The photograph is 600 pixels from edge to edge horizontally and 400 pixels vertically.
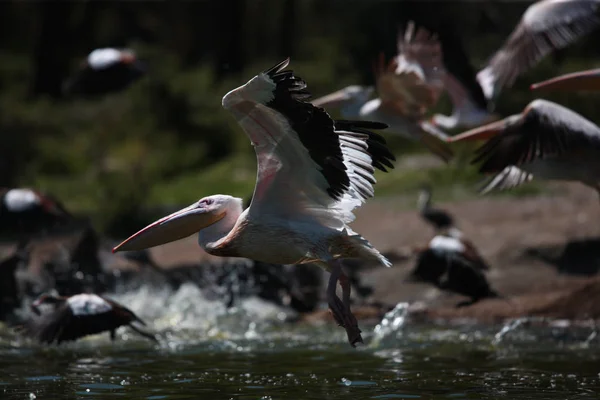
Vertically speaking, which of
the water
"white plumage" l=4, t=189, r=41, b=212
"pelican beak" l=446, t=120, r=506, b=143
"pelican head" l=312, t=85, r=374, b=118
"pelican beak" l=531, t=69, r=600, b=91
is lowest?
the water

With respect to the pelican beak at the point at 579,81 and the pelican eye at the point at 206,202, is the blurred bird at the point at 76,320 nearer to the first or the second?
the pelican eye at the point at 206,202

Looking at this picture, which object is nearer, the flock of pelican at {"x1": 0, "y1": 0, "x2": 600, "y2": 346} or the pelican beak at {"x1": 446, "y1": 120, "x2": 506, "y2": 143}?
the flock of pelican at {"x1": 0, "y1": 0, "x2": 600, "y2": 346}

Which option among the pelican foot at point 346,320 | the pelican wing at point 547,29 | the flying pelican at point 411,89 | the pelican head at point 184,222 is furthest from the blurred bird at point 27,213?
the pelican foot at point 346,320

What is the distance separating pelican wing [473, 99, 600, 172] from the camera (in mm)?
6516

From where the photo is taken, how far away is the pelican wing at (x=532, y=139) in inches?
257

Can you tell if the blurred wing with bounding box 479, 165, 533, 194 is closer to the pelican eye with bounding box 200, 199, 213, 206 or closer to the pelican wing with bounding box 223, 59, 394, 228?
the pelican wing with bounding box 223, 59, 394, 228

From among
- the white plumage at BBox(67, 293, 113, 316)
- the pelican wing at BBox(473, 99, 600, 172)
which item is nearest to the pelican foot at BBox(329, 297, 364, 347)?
the pelican wing at BBox(473, 99, 600, 172)

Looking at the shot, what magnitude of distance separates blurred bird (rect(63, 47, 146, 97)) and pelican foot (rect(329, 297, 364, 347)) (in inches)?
173

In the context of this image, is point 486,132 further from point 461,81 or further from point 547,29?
point 461,81

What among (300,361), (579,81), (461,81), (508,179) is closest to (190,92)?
(461,81)

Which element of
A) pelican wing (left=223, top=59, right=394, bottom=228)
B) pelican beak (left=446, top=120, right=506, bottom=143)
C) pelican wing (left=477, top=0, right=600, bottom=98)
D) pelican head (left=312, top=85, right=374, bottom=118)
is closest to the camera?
pelican wing (left=223, top=59, right=394, bottom=228)

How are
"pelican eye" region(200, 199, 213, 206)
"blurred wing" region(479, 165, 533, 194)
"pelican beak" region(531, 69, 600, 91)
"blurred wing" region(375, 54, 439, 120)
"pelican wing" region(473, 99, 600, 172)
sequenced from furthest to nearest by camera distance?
"blurred wing" region(375, 54, 439, 120) < "blurred wing" region(479, 165, 533, 194) < "pelican beak" region(531, 69, 600, 91) < "pelican wing" region(473, 99, 600, 172) < "pelican eye" region(200, 199, 213, 206)

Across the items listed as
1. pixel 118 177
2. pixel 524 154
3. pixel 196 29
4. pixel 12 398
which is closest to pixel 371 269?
pixel 524 154

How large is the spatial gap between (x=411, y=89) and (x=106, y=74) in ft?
9.31
